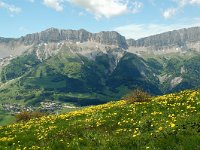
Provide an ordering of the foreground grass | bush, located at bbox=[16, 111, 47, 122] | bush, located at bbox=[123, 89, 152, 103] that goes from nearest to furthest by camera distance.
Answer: the foreground grass
bush, located at bbox=[123, 89, 152, 103]
bush, located at bbox=[16, 111, 47, 122]

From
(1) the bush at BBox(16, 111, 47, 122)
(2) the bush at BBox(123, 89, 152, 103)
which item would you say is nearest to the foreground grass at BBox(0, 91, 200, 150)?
(2) the bush at BBox(123, 89, 152, 103)

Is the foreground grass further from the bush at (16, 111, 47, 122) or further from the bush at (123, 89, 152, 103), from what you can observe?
the bush at (16, 111, 47, 122)

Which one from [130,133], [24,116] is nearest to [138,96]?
[24,116]

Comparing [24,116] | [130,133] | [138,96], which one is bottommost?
[24,116]

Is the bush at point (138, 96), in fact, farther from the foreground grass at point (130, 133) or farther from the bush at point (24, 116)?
the bush at point (24, 116)

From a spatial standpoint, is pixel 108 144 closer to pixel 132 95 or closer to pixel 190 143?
pixel 190 143

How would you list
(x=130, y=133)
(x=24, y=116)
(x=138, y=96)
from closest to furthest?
(x=130, y=133), (x=138, y=96), (x=24, y=116)

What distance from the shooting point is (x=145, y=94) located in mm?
32406

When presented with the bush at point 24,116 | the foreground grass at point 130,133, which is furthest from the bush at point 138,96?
the bush at point 24,116

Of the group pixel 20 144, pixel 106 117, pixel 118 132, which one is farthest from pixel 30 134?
pixel 118 132

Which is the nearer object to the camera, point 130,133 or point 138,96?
point 130,133

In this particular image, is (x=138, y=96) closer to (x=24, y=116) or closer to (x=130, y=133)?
Result: (x=24, y=116)

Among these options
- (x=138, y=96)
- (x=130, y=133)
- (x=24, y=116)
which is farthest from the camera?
(x=24, y=116)

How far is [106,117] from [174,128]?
958 centimetres
